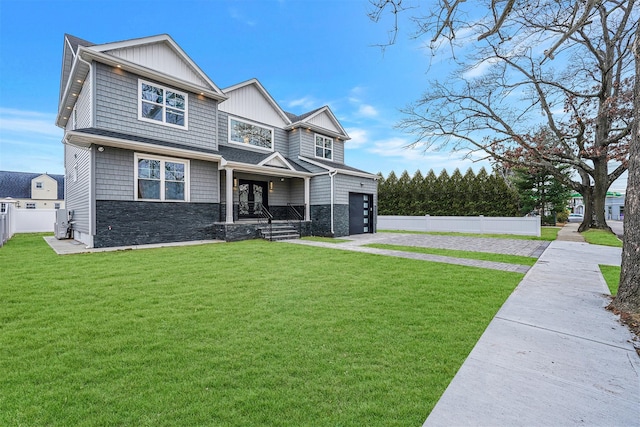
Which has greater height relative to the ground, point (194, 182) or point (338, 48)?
point (338, 48)

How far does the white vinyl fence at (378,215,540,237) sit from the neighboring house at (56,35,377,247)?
5.35m

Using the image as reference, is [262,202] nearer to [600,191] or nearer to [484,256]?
[484,256]

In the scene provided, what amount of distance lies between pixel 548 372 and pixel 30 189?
161ft

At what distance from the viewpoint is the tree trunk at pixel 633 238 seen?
3939 millimetres

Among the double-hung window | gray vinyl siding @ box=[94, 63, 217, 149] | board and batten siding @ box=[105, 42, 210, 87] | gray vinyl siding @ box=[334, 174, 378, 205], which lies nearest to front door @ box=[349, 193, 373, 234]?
gray vinyl siding @ box=[334, 174, 378, 205]

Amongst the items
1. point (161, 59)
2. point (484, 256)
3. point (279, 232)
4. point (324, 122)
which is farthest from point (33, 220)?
point (484, 256)

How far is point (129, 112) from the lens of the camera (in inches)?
399

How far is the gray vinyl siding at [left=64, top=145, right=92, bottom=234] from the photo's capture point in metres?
9.82

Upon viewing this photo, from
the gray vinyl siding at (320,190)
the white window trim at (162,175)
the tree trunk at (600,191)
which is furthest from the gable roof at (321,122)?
the tree trunk at (600,191)

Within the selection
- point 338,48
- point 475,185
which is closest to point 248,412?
point 338,48

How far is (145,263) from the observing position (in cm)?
699

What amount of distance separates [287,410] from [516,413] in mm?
1574

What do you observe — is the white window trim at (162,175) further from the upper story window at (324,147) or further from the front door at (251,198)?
the upper story window at (324,147)

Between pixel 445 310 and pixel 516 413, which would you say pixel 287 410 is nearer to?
pixel 516 413
